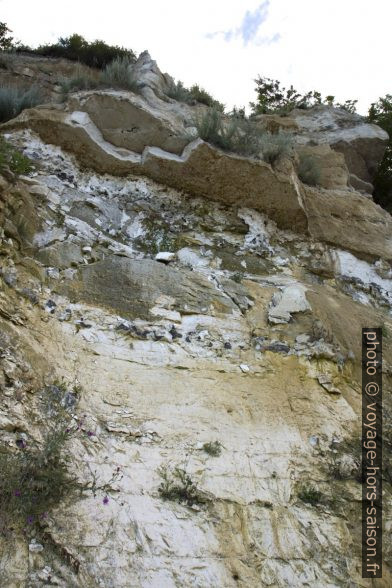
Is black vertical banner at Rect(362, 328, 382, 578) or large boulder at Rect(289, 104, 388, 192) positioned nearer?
black vertical banner at Rect(362, 328, 382, 578)

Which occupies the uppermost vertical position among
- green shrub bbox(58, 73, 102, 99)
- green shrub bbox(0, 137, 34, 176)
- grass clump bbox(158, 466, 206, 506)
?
green shrub bbox(58, 73, 102, 99)

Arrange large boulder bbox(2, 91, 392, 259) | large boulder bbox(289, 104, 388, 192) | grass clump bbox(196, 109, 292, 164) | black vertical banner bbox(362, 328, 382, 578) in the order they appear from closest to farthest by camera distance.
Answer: black vertical banner bbox(362, 328, 382, 578) → large boulder bbox(2, 91, 392, 259) → grass clump bbox(196, 109, 292, 164) → large boulder bbox(289, 104, 388, 192)

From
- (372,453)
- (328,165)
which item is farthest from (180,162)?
(372,453)

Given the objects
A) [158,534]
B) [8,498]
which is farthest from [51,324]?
[158,534]

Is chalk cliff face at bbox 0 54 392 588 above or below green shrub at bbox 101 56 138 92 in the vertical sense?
below

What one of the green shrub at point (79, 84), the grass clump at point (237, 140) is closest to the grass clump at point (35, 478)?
the grass clump at point (237, 140)

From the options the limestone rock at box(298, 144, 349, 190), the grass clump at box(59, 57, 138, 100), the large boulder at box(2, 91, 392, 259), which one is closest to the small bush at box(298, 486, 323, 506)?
the large boulder at box(2, 91, 392, 259)

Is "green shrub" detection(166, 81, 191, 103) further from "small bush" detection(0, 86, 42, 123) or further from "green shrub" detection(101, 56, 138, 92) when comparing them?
"small bush" detection(0, 86, 42, 123)

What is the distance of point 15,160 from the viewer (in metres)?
5.79

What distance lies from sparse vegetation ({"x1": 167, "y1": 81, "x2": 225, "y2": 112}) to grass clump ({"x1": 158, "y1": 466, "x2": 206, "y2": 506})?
250 inches

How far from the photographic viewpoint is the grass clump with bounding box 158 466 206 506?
3.62m

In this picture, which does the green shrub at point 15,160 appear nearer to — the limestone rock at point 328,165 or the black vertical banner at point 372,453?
the black vertical banner at point 372,453

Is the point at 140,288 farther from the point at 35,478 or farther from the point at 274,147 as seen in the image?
the point at 274,147

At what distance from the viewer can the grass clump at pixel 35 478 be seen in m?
3.04
